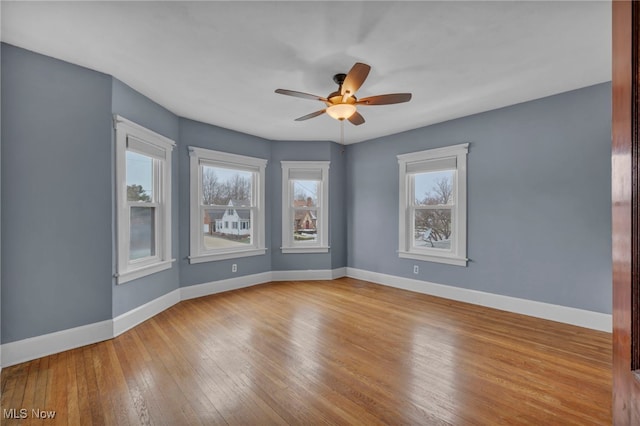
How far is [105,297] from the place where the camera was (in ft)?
9.48

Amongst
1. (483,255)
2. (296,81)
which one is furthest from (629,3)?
(483,255)

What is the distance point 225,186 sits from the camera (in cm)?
474

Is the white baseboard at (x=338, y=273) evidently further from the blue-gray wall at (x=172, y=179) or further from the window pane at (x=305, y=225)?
the blue-gray wall at (x=172, y=179)

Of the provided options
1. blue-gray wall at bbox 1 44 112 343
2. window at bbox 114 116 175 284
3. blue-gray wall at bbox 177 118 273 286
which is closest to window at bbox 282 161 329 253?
blue-gray wall at bbox 177 118 273 286

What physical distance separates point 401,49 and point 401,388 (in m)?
2.65

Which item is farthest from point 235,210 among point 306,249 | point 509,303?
point 509,303

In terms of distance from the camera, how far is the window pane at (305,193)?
214 inches

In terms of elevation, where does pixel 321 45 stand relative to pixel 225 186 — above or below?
above

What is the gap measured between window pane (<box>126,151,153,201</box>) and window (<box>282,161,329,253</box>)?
7.28 feet

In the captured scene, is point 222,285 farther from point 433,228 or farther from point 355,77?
point 355,77

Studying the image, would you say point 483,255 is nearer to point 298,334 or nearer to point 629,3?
point 298,334

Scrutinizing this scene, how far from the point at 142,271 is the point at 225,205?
1.67 metres

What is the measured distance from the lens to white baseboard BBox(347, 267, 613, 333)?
3.14m

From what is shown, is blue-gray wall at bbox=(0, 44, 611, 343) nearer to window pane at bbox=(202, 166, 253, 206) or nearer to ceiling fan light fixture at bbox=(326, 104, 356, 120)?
window pane at bbox=(202, 166, 253, 206)
